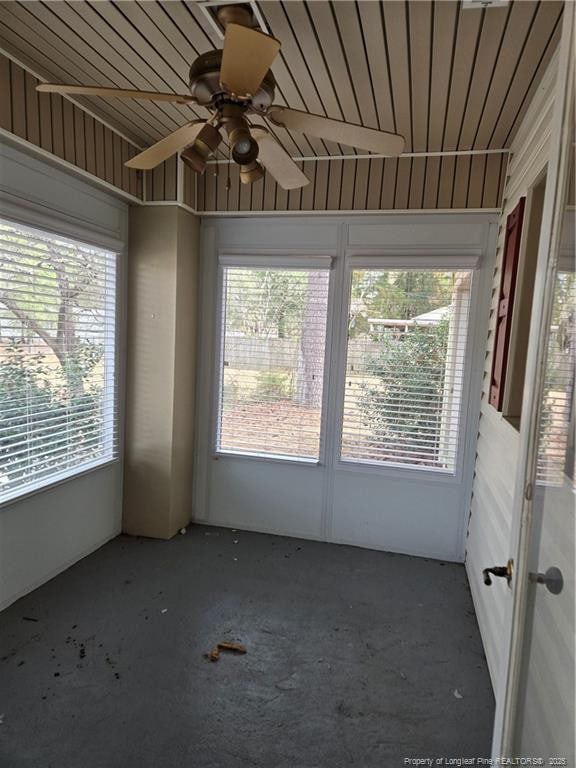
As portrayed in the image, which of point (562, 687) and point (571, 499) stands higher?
point (571, 499)

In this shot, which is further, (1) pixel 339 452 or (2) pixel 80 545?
(1) pixel 339 452

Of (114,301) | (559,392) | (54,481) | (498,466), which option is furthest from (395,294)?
(54,481)

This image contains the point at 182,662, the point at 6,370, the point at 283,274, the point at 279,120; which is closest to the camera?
the point at 279,120

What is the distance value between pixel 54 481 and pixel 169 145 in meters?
1.98

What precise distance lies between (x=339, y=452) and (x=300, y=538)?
2.43ft

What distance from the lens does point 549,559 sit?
1.05 metres

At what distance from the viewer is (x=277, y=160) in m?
1.92

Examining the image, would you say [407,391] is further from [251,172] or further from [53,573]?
[53,573]

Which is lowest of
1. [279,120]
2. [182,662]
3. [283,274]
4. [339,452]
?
[182,662]

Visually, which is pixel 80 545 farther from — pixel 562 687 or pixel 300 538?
pixel 562 687

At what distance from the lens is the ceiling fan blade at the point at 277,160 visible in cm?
176

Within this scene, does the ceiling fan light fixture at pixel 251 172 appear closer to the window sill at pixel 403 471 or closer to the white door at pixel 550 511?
the white door at pixel 550 511

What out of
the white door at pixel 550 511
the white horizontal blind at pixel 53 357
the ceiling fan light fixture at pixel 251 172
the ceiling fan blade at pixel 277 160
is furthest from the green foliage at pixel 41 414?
the white door at pixel 550 511

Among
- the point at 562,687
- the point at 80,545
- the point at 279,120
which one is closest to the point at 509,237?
the point at 279,120
